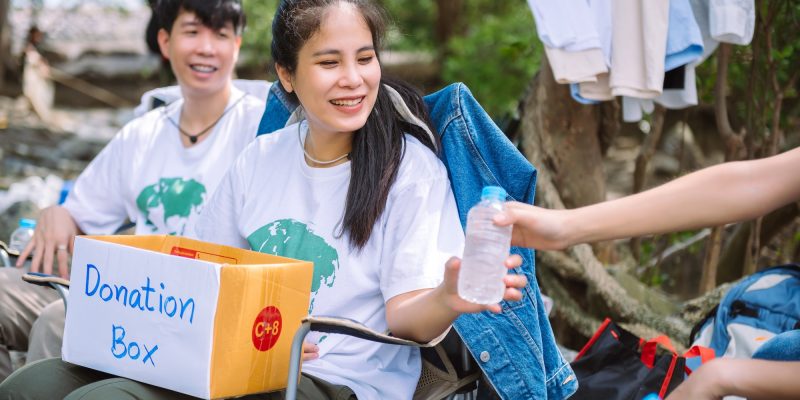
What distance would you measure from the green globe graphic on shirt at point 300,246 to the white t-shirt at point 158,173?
814 mm

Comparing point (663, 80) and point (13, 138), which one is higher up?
point (663, 80)

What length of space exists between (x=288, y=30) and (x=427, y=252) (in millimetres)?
739

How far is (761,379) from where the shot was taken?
2018 mm

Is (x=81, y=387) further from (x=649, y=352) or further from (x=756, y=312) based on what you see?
(x=756, y=312)

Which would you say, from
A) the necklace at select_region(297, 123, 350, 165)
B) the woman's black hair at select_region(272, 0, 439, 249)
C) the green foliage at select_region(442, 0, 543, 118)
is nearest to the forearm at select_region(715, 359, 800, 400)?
the woman's black hair at select_region(272, 0, 439, 249)

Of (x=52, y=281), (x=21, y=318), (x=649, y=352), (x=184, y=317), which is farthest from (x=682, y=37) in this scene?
(x=21, y=318)

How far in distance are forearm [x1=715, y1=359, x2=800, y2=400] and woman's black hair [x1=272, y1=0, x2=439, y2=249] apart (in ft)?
3.11

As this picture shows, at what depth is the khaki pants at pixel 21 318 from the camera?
117 inches

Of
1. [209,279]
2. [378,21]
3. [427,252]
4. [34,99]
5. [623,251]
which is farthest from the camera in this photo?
[34,99]

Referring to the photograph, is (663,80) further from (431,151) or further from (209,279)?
(209,279)

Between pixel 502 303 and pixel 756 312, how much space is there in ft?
3.18

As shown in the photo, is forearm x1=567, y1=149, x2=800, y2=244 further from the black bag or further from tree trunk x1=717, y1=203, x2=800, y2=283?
tree trunk x1=717, y1=203, x2=800, y2=283

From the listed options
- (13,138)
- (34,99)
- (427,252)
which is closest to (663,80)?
(427,252)

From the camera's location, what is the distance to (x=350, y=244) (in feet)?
8.24
